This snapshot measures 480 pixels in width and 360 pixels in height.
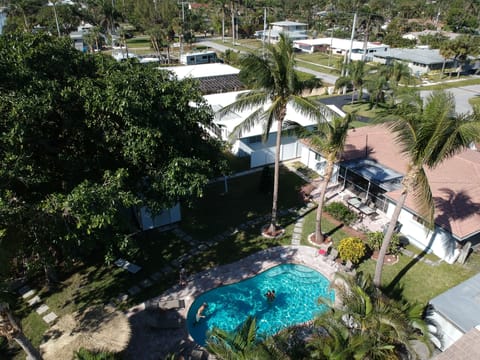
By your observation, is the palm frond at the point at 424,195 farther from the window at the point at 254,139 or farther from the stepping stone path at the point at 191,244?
the window at the point at 254,139

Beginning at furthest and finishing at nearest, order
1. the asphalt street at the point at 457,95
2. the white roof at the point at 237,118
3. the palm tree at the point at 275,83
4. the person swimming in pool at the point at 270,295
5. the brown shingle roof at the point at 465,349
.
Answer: the asphalt street at the point at 457,95 → the white roof at the point at 237,118 → the person swimming in pool at the point at 270,295 → the palm tree at the point at 275,83 → the brown shingle roof at the point at 465,349

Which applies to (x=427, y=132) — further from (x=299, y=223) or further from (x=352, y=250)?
(x=299, y=223)

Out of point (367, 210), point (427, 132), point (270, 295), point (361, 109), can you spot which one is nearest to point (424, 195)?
point (427, 132)

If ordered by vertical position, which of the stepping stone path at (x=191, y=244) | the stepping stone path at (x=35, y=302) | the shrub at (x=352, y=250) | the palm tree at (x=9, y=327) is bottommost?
the stepping stone path at (x=35, y=302)

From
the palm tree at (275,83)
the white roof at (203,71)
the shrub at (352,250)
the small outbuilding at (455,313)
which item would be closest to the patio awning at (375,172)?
the shrub at (352,250)

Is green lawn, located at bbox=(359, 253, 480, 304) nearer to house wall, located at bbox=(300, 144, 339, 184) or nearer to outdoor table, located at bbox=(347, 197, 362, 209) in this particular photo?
outdoor table, located at bbox=(347, 197, 362, 209)

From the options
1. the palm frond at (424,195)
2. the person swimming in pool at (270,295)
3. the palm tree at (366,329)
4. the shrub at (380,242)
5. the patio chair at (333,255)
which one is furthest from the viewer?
the shrub at (380,242)

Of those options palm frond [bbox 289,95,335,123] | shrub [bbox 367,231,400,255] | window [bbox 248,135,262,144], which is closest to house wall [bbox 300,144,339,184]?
window [bbox 248,135,262,144]
